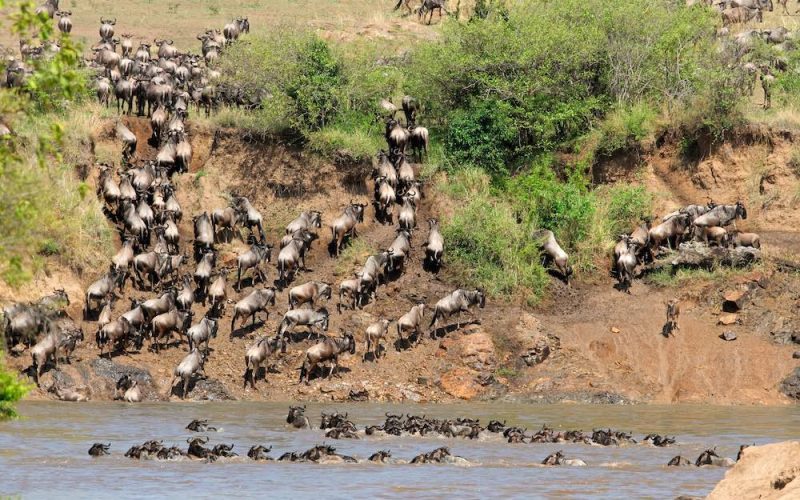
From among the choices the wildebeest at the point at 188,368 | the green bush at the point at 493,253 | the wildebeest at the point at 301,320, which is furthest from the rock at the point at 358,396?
the green bush at the point at 493,253

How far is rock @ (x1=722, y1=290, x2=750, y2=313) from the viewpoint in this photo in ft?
96.0

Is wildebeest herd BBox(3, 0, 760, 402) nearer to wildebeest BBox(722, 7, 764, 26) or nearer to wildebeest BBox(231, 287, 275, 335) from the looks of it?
wildebeest BBox(231, 287, 275, 335)

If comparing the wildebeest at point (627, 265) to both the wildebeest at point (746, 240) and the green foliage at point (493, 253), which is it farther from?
the wildebeest at point (746, 240)

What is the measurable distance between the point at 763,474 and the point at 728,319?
17.3m

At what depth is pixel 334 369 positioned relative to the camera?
89.5 ft

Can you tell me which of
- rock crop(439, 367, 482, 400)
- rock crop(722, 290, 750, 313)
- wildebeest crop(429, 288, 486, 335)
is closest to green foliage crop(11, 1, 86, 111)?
rock crop(439, 367, 482, 400)

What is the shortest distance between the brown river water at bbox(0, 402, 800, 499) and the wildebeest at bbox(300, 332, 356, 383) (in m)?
1.04

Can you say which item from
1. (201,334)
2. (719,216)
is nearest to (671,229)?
(719,216)

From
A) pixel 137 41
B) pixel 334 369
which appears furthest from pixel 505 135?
pixel 137 41

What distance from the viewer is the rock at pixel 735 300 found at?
29.3m

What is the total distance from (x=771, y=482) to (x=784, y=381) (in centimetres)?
1616

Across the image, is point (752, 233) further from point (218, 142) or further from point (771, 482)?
point (771, 482)

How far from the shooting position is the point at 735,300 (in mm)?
29266

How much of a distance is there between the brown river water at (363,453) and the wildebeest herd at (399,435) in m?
0.18
